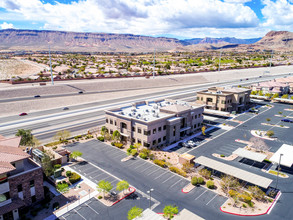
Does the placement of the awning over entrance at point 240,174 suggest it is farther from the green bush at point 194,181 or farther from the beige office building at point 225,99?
the beige office building at point 225,99

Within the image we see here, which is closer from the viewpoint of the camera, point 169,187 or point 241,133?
point 169,187

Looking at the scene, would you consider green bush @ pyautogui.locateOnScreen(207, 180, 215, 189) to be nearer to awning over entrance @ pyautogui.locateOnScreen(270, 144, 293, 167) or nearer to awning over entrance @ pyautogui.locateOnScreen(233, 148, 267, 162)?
awning over entrance @ pyautogui.locateOnScreen(233, 148, 267, 162)

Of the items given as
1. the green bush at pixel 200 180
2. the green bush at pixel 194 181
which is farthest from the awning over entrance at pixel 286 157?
the green bush at pixel 194 181

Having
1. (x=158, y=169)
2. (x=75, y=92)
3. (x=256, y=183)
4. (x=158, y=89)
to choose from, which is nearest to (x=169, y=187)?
(x=158, y=169)

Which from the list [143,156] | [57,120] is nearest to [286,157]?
[143,156]

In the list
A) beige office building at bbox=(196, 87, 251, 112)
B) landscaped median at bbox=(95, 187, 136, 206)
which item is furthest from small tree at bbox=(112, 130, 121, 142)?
beige office building at bbox=(196, 87, 251, 112)

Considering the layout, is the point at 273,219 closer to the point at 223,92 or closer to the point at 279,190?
the point at 279,190

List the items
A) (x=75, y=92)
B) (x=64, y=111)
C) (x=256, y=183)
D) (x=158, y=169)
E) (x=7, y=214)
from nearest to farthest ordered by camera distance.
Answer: (x=7, y=214) → (x=256, y=183) → (x=158, y=169) → (x=64, y=111) → (x=75, y=92)
